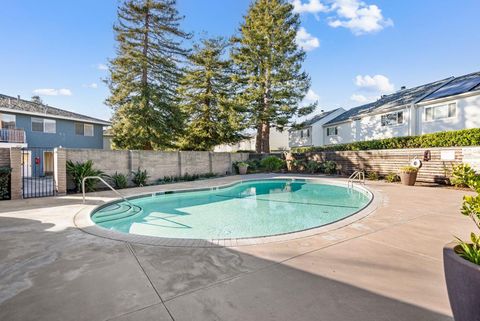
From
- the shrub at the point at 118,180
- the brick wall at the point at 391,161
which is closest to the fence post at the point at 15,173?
the shrub at the point at 118,180

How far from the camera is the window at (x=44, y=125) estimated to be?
1800 centimetres

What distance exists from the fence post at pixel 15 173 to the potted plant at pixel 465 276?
451 inches

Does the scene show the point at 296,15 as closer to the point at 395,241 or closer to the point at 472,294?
the point at 395,241

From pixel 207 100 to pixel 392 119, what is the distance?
15559mm

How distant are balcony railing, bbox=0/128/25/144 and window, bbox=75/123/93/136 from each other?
12.4 feet

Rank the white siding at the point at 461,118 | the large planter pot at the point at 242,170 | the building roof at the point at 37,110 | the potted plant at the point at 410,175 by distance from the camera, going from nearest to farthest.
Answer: the potted plant at the point at 410,175, the white siding at the point at 461,118, the building roof at the point at 37,110, the large planter pot at the point at 242,170

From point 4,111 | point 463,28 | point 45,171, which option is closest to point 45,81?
point 4,111

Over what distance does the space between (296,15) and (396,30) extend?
9.06m

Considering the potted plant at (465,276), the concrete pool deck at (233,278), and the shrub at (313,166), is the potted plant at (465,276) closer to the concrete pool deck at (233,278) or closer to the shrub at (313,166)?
the concrete pool deck at (233,278)

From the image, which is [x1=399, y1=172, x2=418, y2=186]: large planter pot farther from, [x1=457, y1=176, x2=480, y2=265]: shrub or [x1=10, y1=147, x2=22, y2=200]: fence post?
[x1=10, y1=147, x2=22, y2=200]: fence post

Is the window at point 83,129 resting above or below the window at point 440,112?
below

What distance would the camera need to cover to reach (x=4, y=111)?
1633 centimetres

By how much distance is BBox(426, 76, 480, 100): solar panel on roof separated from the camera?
1547cm

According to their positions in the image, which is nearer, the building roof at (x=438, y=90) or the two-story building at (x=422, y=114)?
the two-story building at (x=422, y=114)
